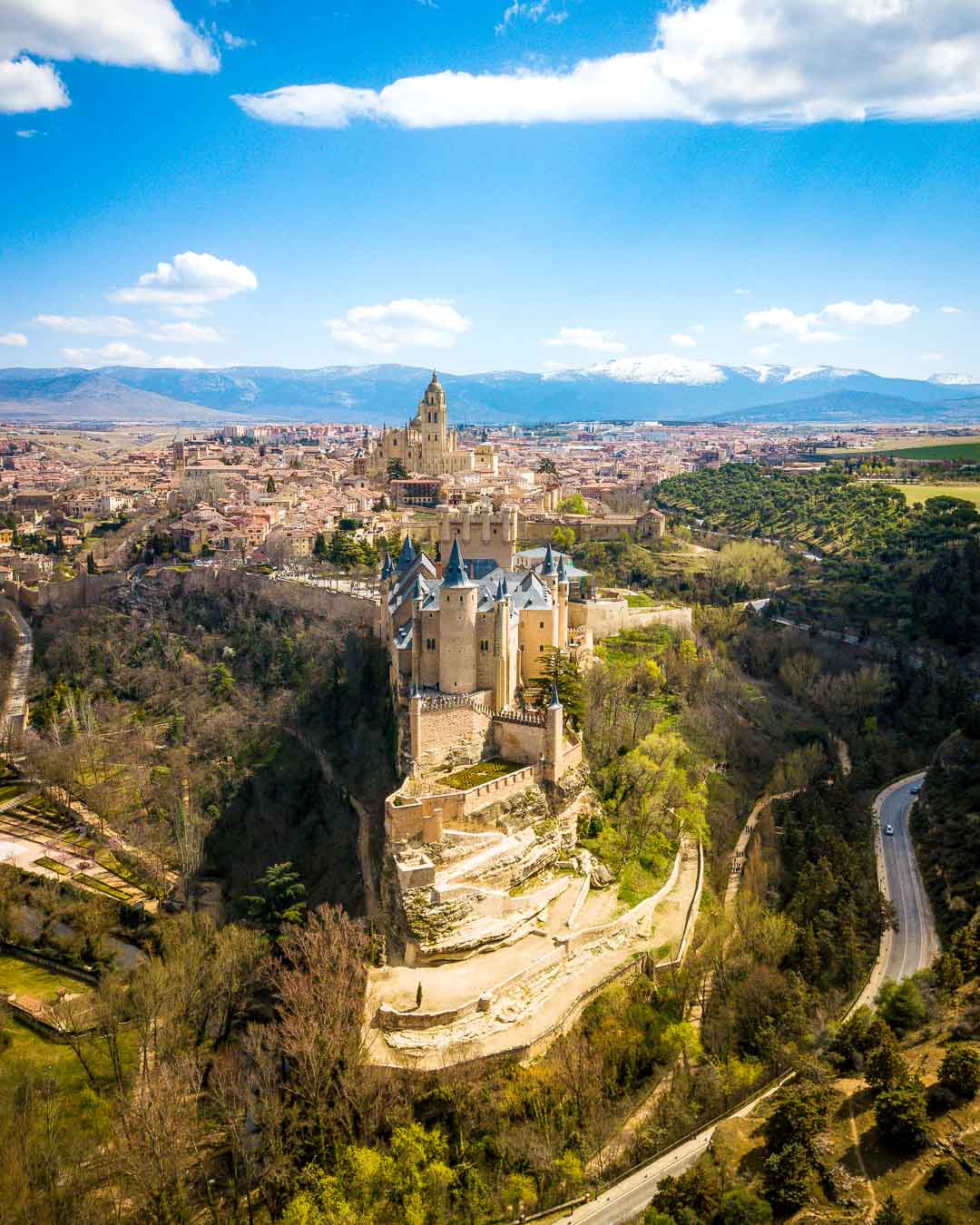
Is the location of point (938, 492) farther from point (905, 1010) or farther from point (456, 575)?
point (905, 1010)

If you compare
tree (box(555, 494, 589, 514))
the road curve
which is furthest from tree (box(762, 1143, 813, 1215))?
tree (box(555, 494, 589, 514))

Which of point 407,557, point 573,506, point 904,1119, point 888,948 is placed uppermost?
point 573,506

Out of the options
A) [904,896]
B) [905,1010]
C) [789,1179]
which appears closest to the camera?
[789,1179]

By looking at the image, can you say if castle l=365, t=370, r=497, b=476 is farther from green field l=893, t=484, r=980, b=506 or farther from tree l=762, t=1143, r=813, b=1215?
tree l=762, t=1143, r=813, b=1215

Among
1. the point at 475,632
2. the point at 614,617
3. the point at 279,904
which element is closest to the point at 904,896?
the point at 475,632

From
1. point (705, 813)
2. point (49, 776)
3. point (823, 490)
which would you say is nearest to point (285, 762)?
point (49, 776)

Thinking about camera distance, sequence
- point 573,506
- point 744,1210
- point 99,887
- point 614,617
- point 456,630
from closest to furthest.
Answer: point 744,1210
point 456,630
point 99,887
point 614,617
point 573,506
